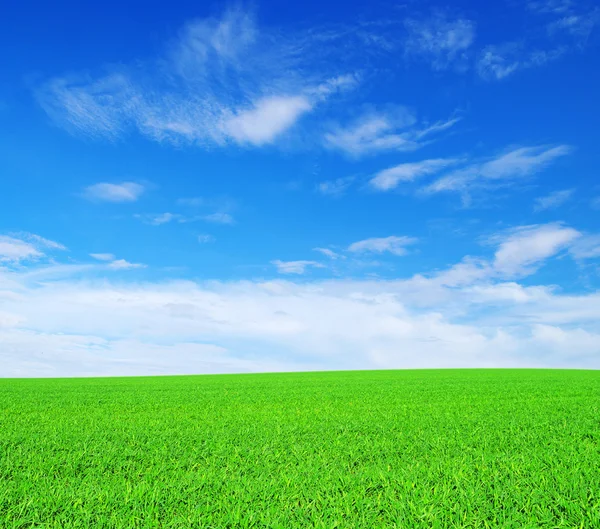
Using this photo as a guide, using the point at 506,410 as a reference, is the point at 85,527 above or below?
below

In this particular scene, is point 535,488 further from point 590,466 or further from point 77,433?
point 77,433

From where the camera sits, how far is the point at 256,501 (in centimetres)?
475

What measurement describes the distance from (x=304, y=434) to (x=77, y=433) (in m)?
3.89

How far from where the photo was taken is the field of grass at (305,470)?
444cm

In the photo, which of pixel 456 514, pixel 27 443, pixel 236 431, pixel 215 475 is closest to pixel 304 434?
pixel 236 431

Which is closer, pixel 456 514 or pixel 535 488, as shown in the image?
pixel 456 514

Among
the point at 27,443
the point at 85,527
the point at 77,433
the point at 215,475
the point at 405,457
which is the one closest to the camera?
the point at 85,527

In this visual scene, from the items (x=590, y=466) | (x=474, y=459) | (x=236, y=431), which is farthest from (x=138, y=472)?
(x=590, y=466)

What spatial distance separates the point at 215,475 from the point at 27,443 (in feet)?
12.4

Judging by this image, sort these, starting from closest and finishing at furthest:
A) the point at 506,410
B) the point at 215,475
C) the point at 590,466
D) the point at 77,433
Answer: the point at 215,475 → the point at 590,466 → the point at 77,433 → the point at 506,410

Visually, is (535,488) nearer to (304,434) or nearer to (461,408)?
(304,434)

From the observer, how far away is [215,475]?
5.56 metres

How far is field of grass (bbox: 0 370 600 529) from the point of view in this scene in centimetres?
444

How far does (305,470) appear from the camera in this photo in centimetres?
564
